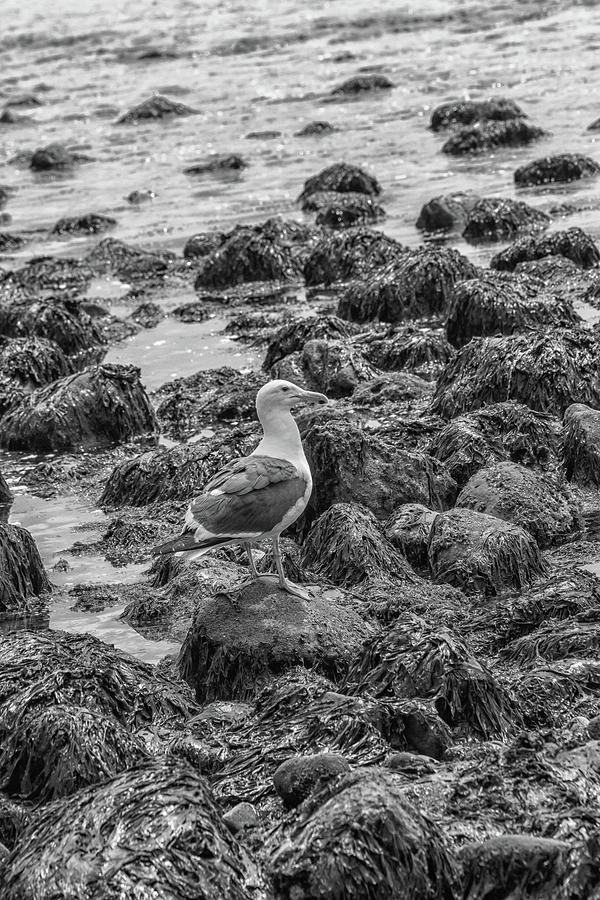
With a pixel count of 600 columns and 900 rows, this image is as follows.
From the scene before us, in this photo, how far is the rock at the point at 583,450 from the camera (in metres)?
11.1

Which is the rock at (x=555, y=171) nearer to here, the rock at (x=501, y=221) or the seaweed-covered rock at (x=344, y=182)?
the seaweed-covered rock at (x=344, y=182)

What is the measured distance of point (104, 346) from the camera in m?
16.8

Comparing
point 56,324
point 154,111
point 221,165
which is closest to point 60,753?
point 56,324

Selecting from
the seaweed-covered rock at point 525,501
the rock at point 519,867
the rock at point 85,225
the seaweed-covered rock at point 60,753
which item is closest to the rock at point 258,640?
the seaweed-covered rock at point 60,753

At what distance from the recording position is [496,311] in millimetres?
15266

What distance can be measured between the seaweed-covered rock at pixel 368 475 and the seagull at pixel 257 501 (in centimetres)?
228

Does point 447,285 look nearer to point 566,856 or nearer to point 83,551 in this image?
point 83,551

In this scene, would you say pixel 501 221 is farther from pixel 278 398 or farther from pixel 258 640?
pixel 258 640

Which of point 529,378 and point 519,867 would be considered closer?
point 519,867

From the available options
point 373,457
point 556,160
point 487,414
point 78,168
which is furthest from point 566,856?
point 78,168

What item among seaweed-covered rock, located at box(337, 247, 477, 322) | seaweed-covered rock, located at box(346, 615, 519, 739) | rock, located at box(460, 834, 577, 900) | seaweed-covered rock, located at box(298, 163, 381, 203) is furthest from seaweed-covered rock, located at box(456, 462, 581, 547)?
seaweed-covered rock, located at box(298, 163, 381, 203)

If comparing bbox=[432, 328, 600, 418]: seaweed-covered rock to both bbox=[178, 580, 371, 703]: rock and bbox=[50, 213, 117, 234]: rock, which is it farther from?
bbox=[50, 213, 117, 234]: rock

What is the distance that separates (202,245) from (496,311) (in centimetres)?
683

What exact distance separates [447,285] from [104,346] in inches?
169
